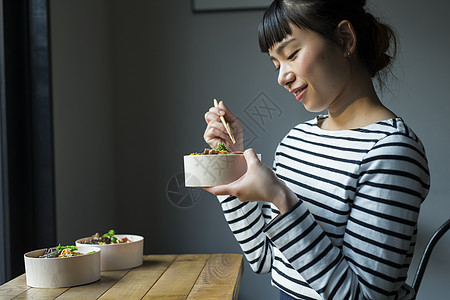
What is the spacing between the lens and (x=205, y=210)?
2.27m

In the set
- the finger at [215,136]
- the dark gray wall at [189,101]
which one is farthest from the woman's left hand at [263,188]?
the dark gray wall at [189,101]

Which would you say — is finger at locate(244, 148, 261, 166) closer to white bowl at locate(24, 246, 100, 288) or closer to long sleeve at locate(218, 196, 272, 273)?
long sleeve at locate(218, 196, 272, 273)

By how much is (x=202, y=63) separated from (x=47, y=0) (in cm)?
81

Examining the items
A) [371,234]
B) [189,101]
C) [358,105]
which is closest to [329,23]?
[358,105]

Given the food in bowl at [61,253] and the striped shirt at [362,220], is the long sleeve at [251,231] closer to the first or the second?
the striped shirt at [362,220]

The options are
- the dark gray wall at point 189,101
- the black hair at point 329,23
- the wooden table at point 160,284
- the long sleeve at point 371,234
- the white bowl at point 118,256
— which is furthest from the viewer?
the dark gray wall at point 189,101

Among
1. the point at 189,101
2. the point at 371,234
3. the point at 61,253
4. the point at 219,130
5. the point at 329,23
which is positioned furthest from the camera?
the point at 189,101

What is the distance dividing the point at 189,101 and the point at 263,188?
156cm

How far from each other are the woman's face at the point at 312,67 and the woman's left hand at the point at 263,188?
0.17m

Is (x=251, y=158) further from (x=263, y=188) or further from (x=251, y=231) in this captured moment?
(x=251, y=231)

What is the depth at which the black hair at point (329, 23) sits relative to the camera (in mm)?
846

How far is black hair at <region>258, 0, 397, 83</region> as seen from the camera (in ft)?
2.78

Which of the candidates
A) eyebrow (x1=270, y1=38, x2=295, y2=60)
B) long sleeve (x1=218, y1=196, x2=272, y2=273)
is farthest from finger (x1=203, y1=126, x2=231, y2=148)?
eyebrow (x1=270, y1=38, x2=295, y2=60)

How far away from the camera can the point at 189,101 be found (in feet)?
7.50
